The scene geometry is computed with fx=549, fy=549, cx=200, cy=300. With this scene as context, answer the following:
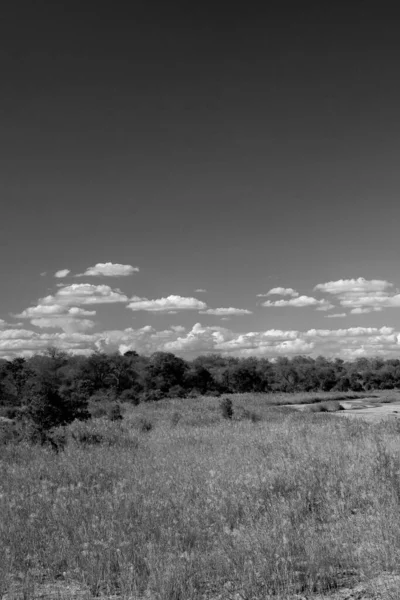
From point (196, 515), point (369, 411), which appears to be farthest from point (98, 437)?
point (369, 411)

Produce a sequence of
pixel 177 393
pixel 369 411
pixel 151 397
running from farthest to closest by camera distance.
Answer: pixel 177 393, pixel 151 397, pixel 369 411

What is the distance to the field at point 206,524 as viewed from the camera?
5348mm

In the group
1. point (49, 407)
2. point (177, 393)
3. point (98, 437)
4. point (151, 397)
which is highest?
point (49, 407)

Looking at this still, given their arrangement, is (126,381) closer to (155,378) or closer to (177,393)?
(155,378)

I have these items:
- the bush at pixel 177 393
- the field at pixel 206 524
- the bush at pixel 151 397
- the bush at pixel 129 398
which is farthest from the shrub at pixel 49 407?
the bush at pixel 177 393

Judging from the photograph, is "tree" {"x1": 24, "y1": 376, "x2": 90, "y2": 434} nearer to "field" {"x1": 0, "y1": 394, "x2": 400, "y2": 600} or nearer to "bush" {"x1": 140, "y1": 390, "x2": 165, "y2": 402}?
"field" {"x1": 0, "y1": 394, "x2": 400, "y2": 600}

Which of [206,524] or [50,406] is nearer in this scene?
[206,524]

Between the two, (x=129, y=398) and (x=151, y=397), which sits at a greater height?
(x=129, y=398)

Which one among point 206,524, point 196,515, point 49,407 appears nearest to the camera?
point 206,524

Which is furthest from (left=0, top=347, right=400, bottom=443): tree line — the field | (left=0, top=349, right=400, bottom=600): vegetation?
the field

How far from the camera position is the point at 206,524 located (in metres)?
7.33

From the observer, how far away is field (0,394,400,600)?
5.35 meters

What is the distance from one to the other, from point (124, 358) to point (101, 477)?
7103cm

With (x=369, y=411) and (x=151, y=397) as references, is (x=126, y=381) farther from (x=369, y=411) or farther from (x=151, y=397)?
(x=369, y=411)
